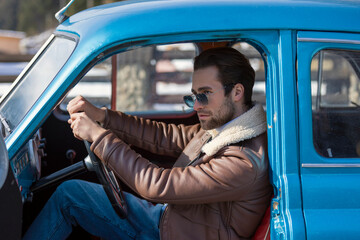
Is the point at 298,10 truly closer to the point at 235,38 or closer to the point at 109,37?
the point at 235,38

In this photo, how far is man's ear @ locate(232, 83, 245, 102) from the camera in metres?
2.31

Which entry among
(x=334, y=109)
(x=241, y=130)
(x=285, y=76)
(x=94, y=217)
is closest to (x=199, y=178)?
(x=241, y=130)

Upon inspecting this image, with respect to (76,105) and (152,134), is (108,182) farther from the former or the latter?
(152,134)

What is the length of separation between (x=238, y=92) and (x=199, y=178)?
54 cm

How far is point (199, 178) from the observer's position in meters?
1.98

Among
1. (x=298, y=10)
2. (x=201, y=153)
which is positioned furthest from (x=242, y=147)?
(x=298, y=10)

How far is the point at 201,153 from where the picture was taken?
2254mm

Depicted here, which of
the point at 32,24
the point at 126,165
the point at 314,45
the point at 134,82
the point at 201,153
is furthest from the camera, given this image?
the point at 32,24

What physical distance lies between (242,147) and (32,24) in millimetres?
31627

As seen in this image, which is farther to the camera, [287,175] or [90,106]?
[90,106]

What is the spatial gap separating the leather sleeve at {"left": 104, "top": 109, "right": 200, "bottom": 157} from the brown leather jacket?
65 centimetres

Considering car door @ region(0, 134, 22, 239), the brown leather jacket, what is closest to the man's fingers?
the brown leather jacket

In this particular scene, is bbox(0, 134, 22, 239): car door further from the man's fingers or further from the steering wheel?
the man's fingers

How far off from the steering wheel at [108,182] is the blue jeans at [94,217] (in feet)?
0.40
